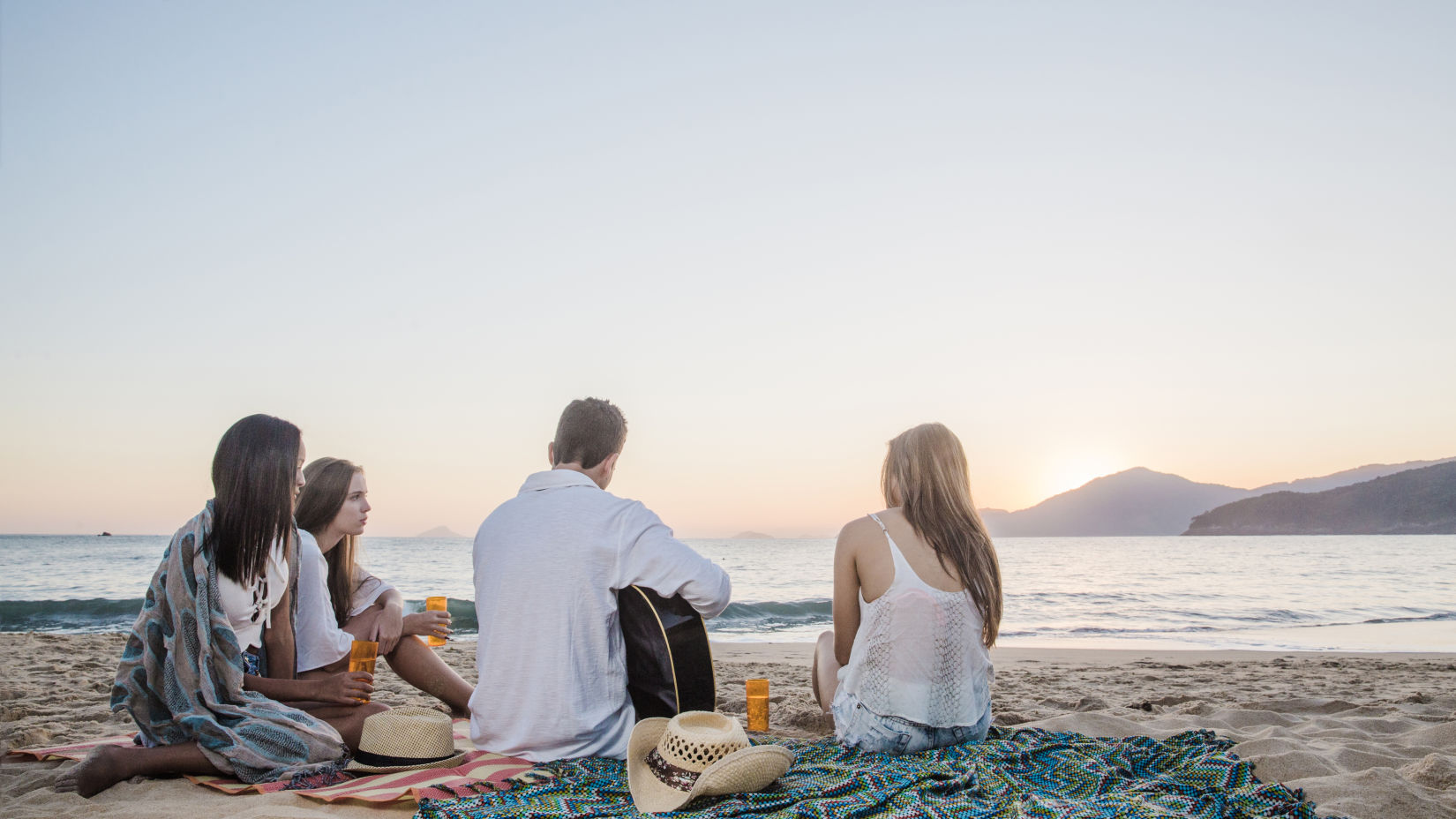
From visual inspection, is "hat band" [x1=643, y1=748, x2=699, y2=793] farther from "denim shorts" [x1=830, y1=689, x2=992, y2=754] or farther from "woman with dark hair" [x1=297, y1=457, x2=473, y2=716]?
"woman with dark hair" [x1=297, y1=457, x2=473, y2=716]

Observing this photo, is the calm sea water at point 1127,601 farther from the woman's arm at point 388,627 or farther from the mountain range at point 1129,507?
the mountain range at point 1129,507

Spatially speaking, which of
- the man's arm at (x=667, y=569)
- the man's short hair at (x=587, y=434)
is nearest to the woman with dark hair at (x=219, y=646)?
the man's short hair at (x=587, y=434)

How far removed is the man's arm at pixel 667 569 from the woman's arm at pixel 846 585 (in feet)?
1.83

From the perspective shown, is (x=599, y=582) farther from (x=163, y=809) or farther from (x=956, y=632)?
(x=163, y=809)

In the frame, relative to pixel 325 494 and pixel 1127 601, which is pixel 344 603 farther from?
A: pixel 1127 601

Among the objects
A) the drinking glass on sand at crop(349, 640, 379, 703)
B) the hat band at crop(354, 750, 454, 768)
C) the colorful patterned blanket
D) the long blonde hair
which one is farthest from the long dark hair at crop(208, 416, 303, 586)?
the long blonde hair

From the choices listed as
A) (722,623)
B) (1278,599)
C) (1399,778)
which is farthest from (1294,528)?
(1399,778)

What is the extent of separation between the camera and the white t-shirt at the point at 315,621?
3531 mm

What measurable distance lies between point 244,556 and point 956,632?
2.77 m

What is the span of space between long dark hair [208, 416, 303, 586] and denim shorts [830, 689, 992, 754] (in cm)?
240

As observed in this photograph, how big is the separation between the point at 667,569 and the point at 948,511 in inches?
45.7

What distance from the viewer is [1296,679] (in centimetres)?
671

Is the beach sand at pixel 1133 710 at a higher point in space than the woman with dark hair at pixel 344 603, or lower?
lower

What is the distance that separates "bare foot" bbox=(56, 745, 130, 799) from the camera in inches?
115
